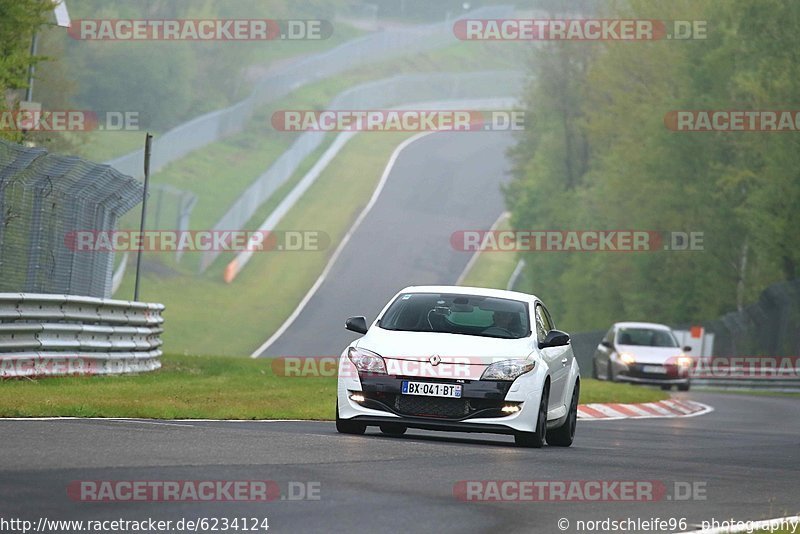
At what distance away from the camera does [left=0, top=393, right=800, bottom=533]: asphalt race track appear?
30.3 feet

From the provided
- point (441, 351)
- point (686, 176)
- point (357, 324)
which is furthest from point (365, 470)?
point (686, 176)

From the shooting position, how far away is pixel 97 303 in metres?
23.1

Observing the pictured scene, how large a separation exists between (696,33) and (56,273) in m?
37.2

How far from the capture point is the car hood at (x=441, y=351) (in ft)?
50.6

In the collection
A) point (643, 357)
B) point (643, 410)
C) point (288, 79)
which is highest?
point (288, 79)

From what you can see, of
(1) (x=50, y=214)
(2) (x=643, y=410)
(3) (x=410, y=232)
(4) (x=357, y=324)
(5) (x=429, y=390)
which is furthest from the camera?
(3) (x=410, y=232)

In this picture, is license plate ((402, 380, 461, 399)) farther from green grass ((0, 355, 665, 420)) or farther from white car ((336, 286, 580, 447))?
green grass ((0, 355, 665, 420))

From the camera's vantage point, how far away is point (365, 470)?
39.2 ft

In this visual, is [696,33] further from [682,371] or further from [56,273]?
[56,273]

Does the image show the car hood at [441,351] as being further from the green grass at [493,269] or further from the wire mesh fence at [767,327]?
the green grass at [493,269]

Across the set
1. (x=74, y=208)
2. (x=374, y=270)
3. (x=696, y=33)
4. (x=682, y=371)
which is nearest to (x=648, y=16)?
(x=696, y=33)

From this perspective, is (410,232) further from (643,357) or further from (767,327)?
(643,357)

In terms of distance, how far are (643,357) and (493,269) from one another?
123 ft

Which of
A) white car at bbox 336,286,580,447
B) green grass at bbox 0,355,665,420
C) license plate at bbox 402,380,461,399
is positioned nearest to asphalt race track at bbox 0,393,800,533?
white car at bbox 336,286,580,447
